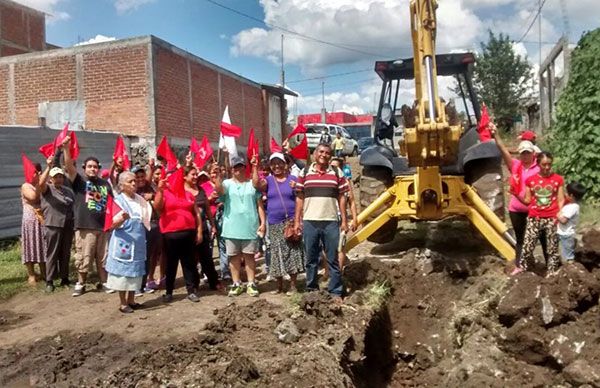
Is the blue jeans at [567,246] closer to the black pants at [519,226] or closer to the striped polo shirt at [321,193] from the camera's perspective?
the black pants at [519,226]

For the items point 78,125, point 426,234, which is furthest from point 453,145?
point 78,125

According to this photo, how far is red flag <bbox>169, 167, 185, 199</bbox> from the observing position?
6020mm

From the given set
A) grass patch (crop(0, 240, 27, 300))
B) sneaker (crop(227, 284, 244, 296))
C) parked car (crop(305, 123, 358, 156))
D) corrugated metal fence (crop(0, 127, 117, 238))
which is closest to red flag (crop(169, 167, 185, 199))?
sneaker (crop(227, 284, 244, 296))

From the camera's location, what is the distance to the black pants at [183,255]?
5920 mm

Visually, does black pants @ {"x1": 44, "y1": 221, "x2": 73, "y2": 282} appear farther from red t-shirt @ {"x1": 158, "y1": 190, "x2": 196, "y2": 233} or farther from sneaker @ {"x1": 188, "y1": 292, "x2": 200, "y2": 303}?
sneaker @ {"x1": 188, "y1": 292, "x2": 200, "y2": 303}

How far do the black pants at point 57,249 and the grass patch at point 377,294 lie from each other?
3.80m

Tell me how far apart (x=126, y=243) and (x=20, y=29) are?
2181 cm

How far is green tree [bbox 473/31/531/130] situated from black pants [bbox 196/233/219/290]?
876 inches

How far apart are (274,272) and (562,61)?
11.5 meters

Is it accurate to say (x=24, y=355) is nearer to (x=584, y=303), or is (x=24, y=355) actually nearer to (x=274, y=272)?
(x=274, y=272)

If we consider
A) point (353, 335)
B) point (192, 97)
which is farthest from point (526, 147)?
point (192, 97)

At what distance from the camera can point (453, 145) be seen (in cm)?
535

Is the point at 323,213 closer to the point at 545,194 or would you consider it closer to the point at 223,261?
the point at 223,261

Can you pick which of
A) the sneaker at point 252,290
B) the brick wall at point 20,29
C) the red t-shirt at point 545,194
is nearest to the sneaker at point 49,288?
the sneaker at point 252,290
